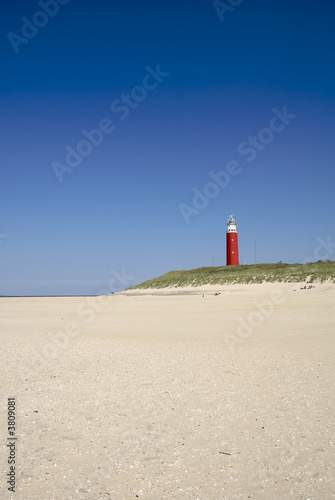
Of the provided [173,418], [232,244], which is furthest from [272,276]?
[173,418]

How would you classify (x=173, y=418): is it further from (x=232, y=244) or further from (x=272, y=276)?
(x=232, y=244)

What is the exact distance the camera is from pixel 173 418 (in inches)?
261

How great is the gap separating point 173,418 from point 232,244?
67.5 metres

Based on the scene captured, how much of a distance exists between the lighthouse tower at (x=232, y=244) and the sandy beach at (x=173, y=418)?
57901 mm

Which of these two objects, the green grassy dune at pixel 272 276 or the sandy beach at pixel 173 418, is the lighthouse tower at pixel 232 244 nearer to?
the green grassy dune at pixel 272 276

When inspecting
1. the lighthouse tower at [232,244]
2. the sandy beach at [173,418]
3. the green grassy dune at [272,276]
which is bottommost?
the sandy beach at [173,418]

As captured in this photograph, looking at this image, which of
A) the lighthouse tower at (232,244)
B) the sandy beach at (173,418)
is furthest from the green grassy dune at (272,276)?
the sandy beach at (173,418)

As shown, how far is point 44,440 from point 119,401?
1927 mm

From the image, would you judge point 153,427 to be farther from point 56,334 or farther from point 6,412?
point 56,334

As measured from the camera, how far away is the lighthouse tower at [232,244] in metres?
71.8

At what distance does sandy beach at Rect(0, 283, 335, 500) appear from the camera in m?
4.67

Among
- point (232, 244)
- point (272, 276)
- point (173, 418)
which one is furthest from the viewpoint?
point (232, 244)

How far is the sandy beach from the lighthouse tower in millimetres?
57901

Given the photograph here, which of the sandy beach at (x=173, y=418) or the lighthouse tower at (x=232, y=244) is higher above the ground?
the lighthouse tower at (x=232, y=244)
